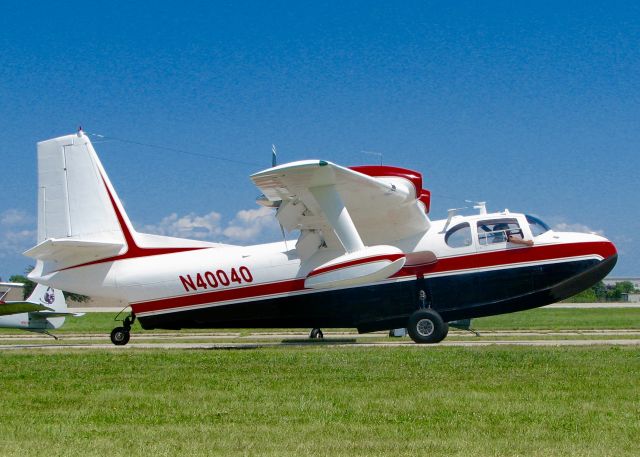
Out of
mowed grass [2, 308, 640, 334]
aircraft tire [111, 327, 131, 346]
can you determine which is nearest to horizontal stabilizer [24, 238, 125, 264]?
aircraft tire [111, 327, 131, 346]

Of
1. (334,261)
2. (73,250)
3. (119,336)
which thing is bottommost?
(119,336)

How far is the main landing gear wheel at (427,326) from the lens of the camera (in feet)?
65.3

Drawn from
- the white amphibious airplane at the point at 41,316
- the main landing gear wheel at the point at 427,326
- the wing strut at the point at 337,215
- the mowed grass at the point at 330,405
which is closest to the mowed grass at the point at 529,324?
the white amphibious airplane at the point at 41,316

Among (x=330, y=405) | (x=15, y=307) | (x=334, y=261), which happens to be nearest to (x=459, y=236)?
(x=334, y=261)

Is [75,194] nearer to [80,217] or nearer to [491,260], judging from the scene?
[80,217]

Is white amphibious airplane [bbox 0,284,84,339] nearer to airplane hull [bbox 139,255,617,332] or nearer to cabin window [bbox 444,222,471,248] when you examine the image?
airplane hull [bbox 139,255,617,332]

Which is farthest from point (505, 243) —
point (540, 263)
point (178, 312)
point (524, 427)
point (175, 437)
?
point (175, 437)

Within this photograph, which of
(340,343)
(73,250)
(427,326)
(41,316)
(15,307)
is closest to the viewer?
(427,326)

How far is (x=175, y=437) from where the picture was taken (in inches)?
334

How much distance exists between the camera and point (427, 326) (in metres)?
20.0

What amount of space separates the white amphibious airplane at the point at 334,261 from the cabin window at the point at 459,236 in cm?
2

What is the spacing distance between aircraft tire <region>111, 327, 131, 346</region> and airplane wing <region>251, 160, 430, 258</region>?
19.6 feet

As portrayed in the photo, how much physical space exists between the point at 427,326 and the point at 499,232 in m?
2.85

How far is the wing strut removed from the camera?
18.9 meters
